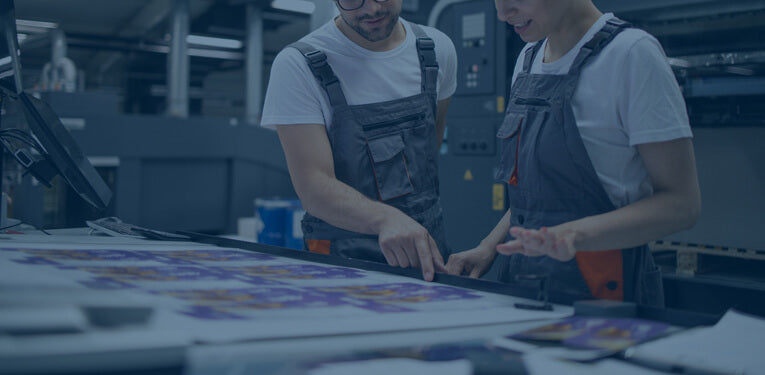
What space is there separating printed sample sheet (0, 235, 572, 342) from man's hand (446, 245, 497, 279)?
0.28 metres

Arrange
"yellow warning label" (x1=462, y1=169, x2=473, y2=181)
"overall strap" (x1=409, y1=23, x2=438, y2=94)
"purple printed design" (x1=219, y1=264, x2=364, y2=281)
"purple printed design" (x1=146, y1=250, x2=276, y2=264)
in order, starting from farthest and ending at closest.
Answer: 1. "yellow warning label" (x1=462, y1=169, x2=473, y2=181)
2. "overall strap" (x1=409, y1=23, x2=438, y2=94)
3. "purple printed design" (x1=146, y1=250, x2=276, y2=264)
4. "purple printed design" (x1=219, y1=264, x2=364, y2=281)

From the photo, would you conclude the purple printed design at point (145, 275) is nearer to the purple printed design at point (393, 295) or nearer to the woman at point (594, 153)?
the purple printed design at point (393, 295)

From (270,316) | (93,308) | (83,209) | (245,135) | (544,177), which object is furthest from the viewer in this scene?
(245,135)

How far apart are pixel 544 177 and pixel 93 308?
942 mm

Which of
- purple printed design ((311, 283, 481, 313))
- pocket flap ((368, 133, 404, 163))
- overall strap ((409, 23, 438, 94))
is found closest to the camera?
purple printed design ((311, 283, 481, 313))

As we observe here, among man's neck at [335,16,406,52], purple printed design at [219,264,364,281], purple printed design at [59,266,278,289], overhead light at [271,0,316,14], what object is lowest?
purple printed design at [219,264,364,281]

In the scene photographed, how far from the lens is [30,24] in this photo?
1288cm

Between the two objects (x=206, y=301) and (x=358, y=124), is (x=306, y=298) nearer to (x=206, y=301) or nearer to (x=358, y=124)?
(x=206, y=301)

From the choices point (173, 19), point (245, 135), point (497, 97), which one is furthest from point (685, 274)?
point (173, 19)

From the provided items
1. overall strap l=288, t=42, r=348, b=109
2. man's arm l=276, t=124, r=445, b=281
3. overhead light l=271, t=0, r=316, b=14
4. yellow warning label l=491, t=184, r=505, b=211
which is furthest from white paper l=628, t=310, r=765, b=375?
overhead light l=271, t=0, r=316, b=14

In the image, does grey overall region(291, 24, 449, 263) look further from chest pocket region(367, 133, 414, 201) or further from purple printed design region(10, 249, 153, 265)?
purple printed design region(10, 249, 153, 265)

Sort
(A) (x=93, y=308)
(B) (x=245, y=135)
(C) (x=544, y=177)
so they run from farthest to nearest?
(B) (x=245, y=135), (C) (x=544, y=177), (A) (x=93, y=308)

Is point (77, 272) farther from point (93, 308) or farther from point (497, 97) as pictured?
point (497, 97)

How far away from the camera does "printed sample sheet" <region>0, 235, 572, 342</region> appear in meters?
0.71
